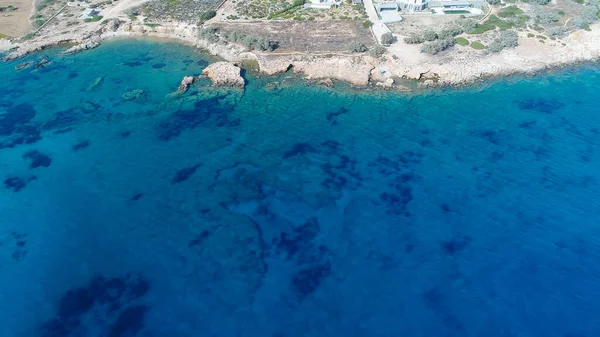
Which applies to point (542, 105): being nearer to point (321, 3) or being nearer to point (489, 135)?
point (489, 135)

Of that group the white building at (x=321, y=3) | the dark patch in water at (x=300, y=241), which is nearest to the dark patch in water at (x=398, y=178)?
the dark patch in water at (x=300, y=241)

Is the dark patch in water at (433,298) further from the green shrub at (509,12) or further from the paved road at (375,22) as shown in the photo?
the green shrub at (509,12)

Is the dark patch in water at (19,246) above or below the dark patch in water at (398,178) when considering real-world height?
below

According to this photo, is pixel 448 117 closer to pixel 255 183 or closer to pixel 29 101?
pixel 255 183

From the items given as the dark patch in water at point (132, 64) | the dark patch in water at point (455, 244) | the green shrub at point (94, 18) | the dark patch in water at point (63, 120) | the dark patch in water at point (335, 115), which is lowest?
the dark patch in water at point (455, 244)

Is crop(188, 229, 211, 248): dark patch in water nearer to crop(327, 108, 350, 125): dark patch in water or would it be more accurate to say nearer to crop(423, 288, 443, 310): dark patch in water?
crop(423, 288, 443, 310): dark patch in water

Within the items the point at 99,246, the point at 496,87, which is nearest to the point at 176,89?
the point at 99,246

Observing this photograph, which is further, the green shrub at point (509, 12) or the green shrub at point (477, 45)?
the green shrub at point (509, 12)
